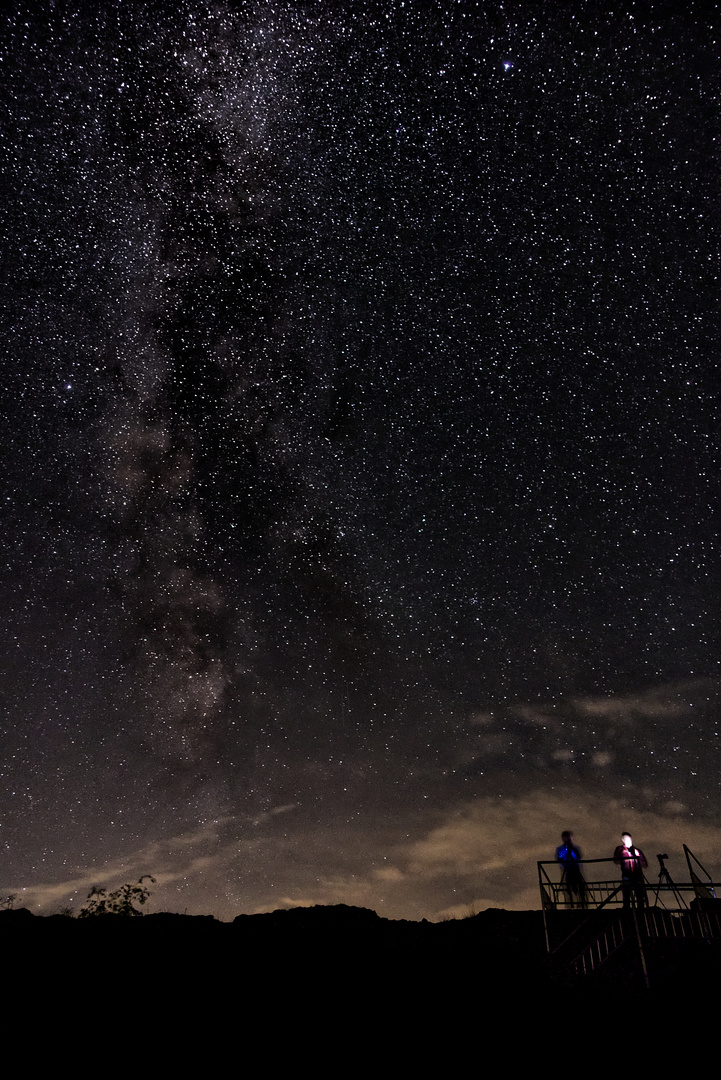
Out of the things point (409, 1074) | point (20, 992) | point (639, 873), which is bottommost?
point (409, 1074)

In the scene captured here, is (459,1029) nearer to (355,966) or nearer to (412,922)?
(355,966)

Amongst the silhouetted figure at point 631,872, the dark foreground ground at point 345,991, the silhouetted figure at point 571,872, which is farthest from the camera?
the silhouetted figure at point 571,872

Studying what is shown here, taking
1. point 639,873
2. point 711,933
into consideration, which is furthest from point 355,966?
point 711,933

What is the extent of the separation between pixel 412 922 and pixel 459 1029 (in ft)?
24.0

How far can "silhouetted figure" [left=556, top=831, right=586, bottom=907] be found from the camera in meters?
10.0

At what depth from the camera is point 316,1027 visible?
7.31m

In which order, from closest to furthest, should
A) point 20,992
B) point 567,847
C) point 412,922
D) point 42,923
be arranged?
point 20,992, point 567,847, point 42,923, point 412,922

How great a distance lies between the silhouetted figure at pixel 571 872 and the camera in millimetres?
10023

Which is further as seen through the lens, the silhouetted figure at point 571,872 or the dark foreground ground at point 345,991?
the silhouetted figure at point 571,872

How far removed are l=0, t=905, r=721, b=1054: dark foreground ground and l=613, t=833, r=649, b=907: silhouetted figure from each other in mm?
753

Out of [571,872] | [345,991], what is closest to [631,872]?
[571,872]

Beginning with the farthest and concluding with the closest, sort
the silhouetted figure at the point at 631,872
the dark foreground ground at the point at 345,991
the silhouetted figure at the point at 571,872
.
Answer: the silhouetted figure at the point at 571,872 < the silhouetted figure at the point at 631,872 < the dark foreground ground at the point at 345,991

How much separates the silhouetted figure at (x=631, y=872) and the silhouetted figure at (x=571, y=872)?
75cm

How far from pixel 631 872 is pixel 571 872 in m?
1.26
